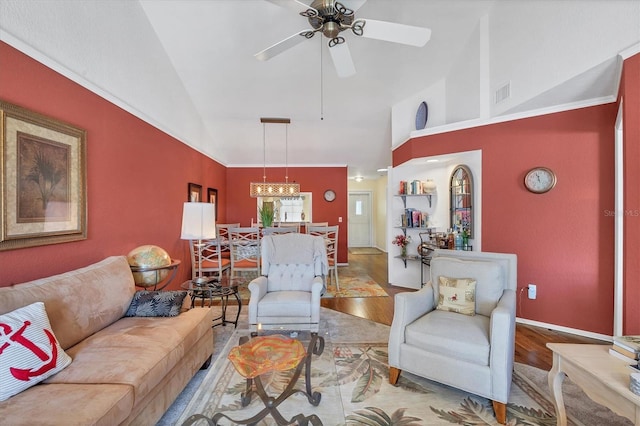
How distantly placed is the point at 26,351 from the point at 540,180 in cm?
429

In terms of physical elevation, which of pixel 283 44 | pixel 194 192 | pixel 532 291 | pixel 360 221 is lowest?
pixel 532 291

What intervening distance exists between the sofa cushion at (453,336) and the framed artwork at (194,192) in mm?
3840

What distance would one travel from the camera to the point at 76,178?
2.29m

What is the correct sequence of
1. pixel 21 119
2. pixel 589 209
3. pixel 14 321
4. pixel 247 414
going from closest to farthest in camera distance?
pixel 14 321 → pixel 247 414 → pixel 21 119 → pixel 589 209

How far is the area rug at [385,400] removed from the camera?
1.58 metres

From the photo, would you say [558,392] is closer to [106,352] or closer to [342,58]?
[106,352]

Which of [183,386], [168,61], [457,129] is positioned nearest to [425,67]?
[457,129]

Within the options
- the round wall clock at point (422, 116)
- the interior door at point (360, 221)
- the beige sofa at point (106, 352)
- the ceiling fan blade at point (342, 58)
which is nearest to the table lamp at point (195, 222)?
the beige sofa at point (106, 352)

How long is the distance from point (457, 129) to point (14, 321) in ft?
14.1

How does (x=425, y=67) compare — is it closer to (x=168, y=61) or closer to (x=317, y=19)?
(x=317, y=19)

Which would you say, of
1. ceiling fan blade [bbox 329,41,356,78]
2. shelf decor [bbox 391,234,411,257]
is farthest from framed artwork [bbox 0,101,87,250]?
shelf decor [bbox 391,234,411,257]

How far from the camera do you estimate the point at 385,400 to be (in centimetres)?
196

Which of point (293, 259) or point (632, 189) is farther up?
point (632, 189)

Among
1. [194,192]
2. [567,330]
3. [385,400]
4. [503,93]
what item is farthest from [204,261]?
[567,330]
